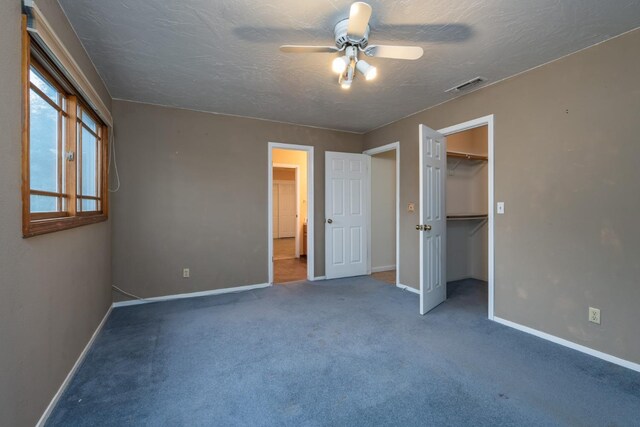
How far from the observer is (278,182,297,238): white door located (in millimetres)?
10133

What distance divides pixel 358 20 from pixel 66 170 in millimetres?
2280

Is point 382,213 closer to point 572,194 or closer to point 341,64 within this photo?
point 572,194

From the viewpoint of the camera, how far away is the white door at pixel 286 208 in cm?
1013

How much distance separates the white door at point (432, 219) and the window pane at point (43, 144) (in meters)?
3.06

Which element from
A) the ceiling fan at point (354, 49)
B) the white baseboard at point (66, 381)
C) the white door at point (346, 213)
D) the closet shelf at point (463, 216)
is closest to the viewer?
the white baseboard at point (66, 381)

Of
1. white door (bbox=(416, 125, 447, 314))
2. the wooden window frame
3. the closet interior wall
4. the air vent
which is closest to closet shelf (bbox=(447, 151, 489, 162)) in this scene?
the closet interior wall

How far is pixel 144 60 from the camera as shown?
8.32ft

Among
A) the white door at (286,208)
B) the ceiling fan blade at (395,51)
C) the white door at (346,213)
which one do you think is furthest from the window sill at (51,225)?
the white door at (286,208)

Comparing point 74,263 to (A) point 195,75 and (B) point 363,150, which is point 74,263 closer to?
(A) point 195,75

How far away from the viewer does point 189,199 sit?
3.82 metres

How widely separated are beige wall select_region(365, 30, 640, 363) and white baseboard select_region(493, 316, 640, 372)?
0.12 ft

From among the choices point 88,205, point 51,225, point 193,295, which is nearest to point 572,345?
point 51,225

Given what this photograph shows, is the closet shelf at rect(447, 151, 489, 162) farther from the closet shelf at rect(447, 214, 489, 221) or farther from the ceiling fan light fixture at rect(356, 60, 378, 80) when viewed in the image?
the ceiling fan light fixture at rect(356, 60, 378, 80)

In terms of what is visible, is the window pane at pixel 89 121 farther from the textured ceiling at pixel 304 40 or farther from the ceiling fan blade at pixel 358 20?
the ceiling fan blade at pixel 358 20
